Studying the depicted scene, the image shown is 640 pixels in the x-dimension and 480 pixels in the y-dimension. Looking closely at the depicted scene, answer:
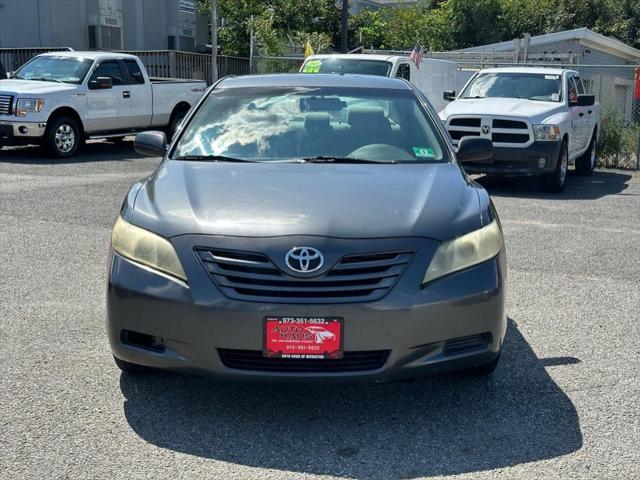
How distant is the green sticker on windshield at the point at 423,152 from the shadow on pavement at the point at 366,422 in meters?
1.34

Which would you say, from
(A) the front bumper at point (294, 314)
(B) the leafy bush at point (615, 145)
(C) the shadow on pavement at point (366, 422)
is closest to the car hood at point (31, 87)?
(B) the leafy bush at point (615, 145)

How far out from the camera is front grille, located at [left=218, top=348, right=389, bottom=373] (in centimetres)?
395

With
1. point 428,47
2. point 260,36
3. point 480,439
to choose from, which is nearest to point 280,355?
point 480,439

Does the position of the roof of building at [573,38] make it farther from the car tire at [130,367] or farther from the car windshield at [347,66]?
the car tire at [130,367]

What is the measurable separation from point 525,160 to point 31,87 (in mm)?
8585

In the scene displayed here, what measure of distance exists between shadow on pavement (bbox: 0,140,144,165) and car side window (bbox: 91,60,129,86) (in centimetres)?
139

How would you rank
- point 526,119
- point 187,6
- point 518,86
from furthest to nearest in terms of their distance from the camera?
point 187,6
point 518,86
point 526,119

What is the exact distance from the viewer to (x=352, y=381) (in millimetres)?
3953

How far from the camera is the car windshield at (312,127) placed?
5305 mm

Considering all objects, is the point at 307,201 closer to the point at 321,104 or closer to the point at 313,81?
the point at 321,104

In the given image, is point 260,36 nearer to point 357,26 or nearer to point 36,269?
point 357,26

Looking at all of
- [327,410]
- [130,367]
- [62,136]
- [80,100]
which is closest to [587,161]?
[80,100]

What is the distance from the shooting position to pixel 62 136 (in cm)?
1561

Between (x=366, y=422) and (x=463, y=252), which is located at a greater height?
(x=463, y=252)
